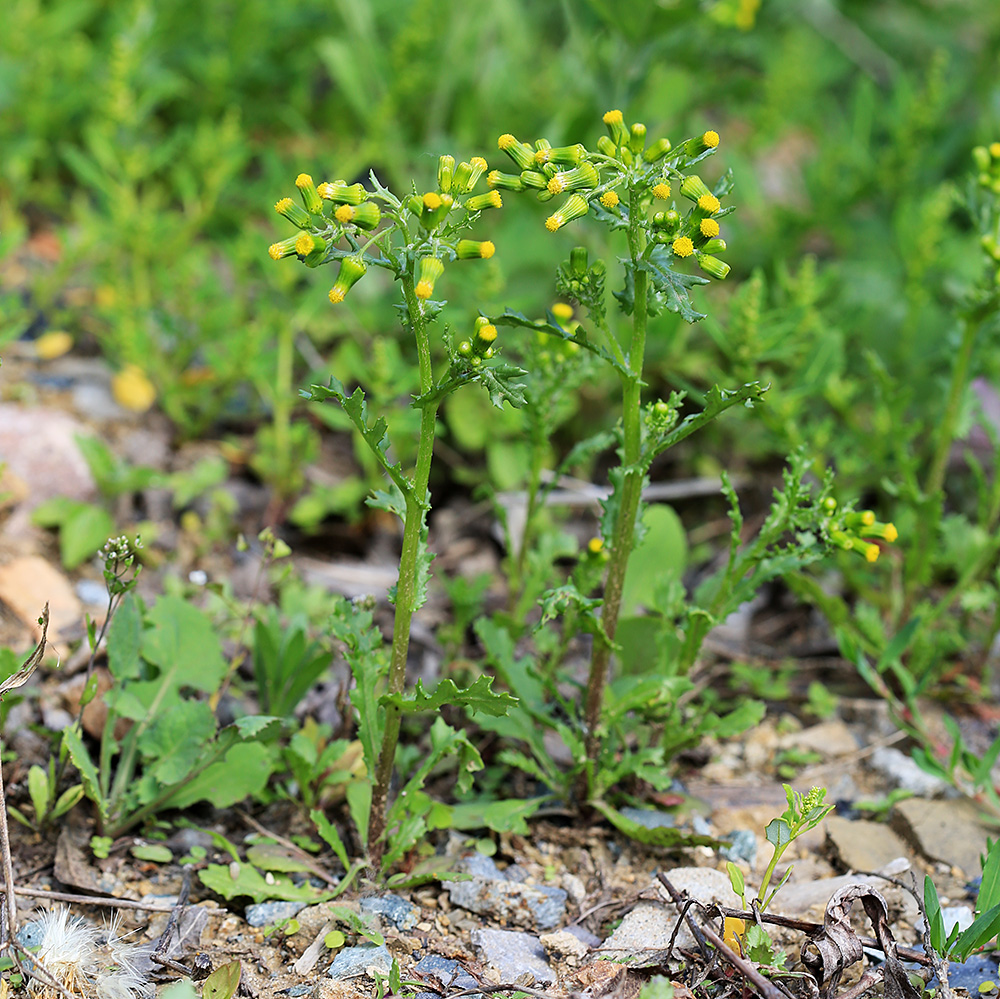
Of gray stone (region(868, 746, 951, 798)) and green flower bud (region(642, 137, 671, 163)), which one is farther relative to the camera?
gray stone (region(868, 746, 951, 798))

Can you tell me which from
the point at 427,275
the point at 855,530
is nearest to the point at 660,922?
the point at 855,530

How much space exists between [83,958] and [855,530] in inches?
74.3

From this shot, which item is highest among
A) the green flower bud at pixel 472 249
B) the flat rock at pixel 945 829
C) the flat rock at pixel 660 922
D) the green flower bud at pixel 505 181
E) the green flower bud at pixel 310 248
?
the green flower bud at pixel 505 181

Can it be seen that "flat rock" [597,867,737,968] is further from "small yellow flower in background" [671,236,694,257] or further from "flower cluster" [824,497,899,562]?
"small yellow flower in background" [671,236,694,257]

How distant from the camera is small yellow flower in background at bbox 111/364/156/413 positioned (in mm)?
3848

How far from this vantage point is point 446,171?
191 cm

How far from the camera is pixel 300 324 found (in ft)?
12.8

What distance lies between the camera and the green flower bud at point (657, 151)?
2.00m

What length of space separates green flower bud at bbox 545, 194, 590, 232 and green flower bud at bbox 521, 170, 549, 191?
0.06 m

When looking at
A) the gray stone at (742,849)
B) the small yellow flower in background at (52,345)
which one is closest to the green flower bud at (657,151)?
the gray stone at (742,849)

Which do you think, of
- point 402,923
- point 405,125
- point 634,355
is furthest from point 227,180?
point 402,923

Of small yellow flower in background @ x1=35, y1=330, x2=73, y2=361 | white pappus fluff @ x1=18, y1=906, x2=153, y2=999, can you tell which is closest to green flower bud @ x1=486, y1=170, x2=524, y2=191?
white pappus fluff @ x1=18, y1=906, x2=153, y2=999

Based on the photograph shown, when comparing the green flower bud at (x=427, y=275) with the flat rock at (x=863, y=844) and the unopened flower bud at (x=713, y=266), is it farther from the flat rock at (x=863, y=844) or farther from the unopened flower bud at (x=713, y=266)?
the flat rock at (x=863, y=844)

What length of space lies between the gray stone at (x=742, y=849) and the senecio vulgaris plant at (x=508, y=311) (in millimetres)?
660
